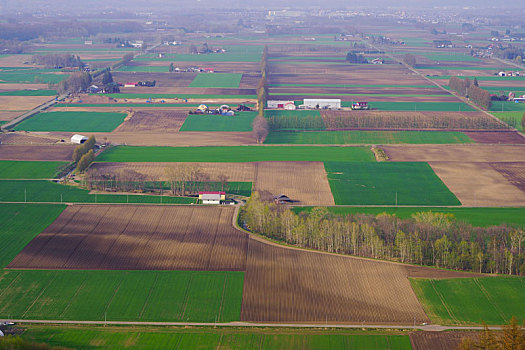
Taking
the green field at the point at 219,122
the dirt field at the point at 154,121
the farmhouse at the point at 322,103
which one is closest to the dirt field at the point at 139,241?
the dirt field at the point at 154,121

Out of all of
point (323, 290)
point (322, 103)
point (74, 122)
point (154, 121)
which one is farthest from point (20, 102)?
point (323, 290)

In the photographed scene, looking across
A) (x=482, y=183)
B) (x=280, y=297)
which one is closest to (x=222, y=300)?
(x=280, y=297)

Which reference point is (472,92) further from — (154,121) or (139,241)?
(139,241)

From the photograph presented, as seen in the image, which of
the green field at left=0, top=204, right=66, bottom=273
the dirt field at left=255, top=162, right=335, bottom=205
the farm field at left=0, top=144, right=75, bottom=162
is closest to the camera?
the green field at left=0, top=204, right=66, bottom=273

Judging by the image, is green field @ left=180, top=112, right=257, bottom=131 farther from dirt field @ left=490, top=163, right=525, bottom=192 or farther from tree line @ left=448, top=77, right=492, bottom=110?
tree line @ left=448, top=77, right=492, bottom=110

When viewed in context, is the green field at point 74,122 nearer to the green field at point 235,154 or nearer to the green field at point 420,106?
the green field at point 235,154

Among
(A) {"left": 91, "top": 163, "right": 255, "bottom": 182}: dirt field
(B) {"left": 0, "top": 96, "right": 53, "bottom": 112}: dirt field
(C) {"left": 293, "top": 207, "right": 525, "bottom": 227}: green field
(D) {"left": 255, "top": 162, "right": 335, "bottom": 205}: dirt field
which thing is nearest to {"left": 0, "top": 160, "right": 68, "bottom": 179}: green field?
(A) {"left": 91, "top": 163, "right": 255, "bottom": 182}: dirt field
